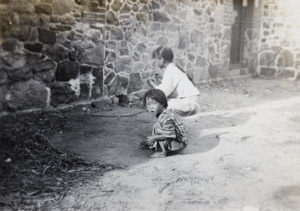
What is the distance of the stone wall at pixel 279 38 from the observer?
35.3ft

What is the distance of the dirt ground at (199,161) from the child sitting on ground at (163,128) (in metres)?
0.15

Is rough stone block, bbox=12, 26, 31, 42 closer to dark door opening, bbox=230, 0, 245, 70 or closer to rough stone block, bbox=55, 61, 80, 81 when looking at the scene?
rough stone block, bbox=55, 61, 80, 81

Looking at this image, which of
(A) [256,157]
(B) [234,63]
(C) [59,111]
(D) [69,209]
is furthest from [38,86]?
(B) [234,63]

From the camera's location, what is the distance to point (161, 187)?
10.6 feet

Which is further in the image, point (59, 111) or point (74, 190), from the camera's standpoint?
point (59, 111)

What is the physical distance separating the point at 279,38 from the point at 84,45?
754cm

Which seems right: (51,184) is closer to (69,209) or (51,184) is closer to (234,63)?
(69,209)

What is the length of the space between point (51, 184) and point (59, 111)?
2606 mm

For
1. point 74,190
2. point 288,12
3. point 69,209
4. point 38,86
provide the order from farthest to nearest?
point 288,12
point 38,86
point 74,190
point 69,209

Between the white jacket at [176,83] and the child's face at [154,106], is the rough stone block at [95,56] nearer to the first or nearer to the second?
the white jacket at [176,83]

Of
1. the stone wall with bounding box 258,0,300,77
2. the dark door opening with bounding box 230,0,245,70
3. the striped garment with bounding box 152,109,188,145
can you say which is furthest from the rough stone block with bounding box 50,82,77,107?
the stone wall with bounding box 258,0,300,77

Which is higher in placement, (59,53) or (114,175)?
(59,53)

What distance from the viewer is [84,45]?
19.5ft

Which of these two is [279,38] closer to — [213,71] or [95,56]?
[213,71]
